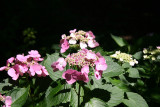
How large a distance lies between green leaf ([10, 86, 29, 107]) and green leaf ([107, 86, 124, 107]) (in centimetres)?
60

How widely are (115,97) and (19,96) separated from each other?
696 millimetres

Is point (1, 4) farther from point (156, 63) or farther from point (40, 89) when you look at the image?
point (156, 63)

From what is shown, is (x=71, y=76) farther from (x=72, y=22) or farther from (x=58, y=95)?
(x=72, y=22)

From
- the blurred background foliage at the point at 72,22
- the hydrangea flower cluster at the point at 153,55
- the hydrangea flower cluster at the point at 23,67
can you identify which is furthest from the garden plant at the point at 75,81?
the blurred background foliage at the point at 72,22

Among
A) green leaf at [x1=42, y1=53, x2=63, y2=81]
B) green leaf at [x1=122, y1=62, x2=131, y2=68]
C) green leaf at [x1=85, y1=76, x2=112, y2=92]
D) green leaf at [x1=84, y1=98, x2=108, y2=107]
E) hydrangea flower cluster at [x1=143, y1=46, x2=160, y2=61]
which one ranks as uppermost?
hydrangea flower cluster at [x1=143, y1=46, x2=160, y2=61]

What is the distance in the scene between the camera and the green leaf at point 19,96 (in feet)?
4.36

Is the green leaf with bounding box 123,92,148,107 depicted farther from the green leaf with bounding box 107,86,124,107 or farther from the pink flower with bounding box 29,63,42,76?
the pink flower with bounding box 29,63,42,76

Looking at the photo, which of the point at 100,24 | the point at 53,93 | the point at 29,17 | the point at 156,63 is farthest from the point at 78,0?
the point at 53,93

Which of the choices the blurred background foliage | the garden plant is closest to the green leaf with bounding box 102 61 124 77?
the garden plant

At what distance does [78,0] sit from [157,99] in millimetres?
5618

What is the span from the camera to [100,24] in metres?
5.30

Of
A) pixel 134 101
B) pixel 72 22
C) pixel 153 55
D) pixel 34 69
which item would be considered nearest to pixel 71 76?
pixel 34 69

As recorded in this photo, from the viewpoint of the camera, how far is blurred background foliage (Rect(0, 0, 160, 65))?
8.91 ft

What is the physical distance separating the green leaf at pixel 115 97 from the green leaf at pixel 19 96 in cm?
60
